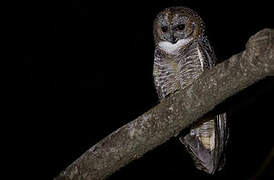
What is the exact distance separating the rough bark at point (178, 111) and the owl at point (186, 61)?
865 millimetres

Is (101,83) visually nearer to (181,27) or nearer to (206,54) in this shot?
(181,27)

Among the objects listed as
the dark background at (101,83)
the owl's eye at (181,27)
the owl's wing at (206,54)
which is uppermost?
the owl's eye at (181,27)

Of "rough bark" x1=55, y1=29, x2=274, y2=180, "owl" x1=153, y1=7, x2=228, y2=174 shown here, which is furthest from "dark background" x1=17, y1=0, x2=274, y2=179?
"rough bark" x1=55, y1=29, x2=274, y2=180

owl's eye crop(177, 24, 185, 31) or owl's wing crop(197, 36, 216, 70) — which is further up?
owl's eye crop(177, 24, 185, 31)

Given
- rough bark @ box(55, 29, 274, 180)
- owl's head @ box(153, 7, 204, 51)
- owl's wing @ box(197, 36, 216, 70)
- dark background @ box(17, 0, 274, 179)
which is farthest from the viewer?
dark background @ box(17, 0, 274, 179)

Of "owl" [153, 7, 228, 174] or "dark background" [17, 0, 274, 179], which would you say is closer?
"owl" [153, 7, 228, 174]

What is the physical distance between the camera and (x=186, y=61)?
275 cm

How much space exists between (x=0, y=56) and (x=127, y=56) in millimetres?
1830

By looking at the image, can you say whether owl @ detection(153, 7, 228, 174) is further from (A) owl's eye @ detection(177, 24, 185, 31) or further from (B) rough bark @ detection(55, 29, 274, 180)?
(B) rough bark @ detection(55, 29, 274, 180)

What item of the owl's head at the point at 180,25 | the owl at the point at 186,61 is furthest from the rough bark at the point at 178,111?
the owl's head at the point at 180,25

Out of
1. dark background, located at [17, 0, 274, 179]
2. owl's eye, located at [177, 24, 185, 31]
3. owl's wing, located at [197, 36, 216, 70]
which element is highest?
owl's eye, located at [177, 24, 185, 31]

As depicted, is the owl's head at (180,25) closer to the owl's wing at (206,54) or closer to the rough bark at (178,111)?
the owl's wing at (206,54)

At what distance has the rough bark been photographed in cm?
139

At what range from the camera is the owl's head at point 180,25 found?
9.62 ft
